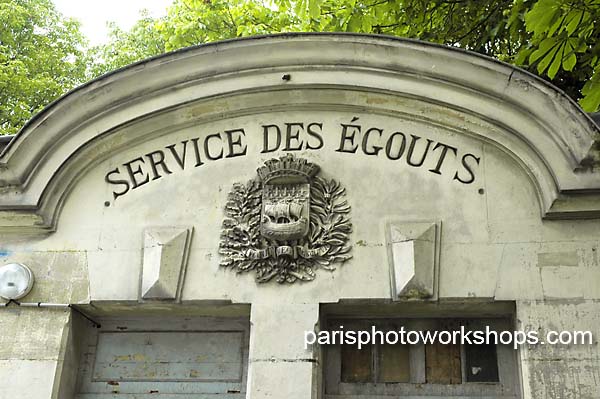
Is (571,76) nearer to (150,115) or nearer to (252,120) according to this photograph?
(252,120)

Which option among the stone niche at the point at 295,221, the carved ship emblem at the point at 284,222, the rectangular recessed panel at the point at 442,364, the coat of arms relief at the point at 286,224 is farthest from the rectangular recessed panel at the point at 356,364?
the carved ship emblem at the point at 284,222

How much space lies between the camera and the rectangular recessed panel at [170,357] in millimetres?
5473

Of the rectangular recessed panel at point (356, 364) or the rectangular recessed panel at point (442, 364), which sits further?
the rectangular recessed panel at point (356, 364)

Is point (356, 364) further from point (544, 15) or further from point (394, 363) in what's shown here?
point (544, 15)

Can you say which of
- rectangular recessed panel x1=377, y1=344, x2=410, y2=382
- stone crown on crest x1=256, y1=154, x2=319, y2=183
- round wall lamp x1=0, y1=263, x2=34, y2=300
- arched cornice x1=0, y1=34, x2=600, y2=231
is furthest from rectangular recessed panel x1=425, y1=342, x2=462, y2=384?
round wall lamp x1=0, y1=263, x2=34, y2=300

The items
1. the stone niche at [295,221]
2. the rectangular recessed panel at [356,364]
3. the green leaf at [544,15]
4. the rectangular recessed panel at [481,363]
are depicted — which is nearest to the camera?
the green leaf at [544,15]

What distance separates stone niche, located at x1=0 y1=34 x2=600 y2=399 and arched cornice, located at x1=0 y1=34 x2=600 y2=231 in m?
0.01

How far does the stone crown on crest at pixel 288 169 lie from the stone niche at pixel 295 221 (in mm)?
26

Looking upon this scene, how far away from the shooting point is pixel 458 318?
539 cm

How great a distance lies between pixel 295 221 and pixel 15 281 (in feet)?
7.55

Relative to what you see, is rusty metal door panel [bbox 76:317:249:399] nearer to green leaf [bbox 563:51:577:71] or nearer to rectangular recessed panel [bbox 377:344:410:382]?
rectangular recessed panel [bbox 377:344:410:382]

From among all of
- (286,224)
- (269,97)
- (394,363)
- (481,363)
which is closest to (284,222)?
(286,224)

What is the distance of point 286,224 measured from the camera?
5.30 metres

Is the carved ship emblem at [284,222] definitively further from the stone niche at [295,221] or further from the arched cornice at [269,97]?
the arched cornice at [269,97]
